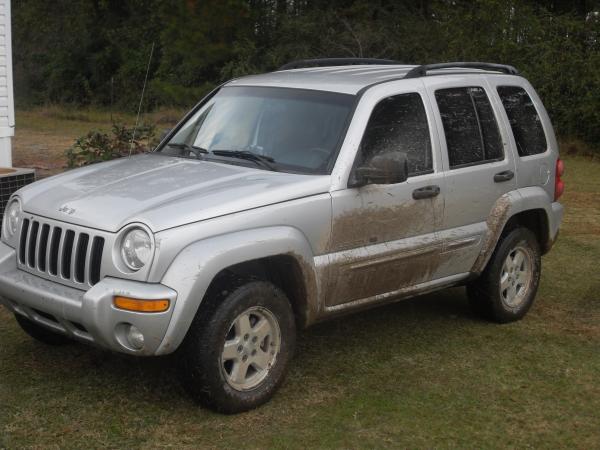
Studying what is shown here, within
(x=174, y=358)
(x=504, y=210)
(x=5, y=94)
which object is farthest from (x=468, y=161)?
(x=5, y=94)

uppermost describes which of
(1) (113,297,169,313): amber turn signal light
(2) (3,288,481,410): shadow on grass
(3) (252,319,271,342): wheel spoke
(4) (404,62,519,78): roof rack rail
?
(4) (404,62,519,78): roof rack rail

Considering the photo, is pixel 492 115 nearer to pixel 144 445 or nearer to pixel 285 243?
pixel 285 243

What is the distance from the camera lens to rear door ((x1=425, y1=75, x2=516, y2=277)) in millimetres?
5977

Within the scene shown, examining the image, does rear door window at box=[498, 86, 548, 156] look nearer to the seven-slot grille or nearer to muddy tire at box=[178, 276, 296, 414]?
muddy tire at box=[178, 276, 296, 414]

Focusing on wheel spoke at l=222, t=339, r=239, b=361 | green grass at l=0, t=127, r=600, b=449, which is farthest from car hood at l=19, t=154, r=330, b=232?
green grass at l=0, t=127, r=600, b=449

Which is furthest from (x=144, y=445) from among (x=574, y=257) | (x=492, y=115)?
(x=574, y=257)

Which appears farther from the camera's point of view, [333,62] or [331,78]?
[333,62]

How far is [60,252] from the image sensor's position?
4789mm

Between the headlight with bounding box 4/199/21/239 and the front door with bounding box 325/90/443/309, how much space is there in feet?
5.75

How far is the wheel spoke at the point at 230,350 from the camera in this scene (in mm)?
4781

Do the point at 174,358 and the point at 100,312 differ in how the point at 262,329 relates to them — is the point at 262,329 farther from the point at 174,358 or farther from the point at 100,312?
the point at 100,312

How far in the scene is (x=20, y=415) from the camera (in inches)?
188

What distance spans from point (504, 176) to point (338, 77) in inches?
53.5

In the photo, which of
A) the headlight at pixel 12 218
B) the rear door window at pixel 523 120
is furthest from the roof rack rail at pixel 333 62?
the headlight at pixel 12 218
